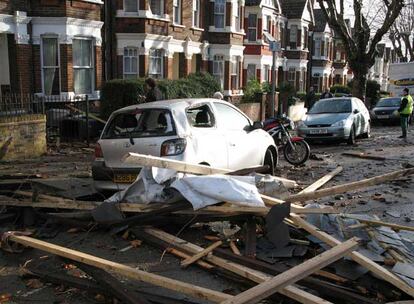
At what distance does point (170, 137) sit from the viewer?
764cm

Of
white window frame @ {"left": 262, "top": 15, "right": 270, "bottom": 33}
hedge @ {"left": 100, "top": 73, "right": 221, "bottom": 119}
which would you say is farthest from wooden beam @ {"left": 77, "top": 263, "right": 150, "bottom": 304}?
white window frame @ {"left": 262, "top": 15, "right": 270, "bottom": 33}

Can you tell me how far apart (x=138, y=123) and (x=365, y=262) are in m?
4.44

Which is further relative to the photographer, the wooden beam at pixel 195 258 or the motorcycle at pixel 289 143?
the motorcycle at pixel 289 143

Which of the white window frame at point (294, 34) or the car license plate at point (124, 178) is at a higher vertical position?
the white window frame at point (294, 34)

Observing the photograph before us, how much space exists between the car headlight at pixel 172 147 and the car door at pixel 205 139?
5.1 inches

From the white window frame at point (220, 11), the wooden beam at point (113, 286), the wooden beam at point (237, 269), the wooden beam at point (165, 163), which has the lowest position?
the wooden beam at point (113, 286)

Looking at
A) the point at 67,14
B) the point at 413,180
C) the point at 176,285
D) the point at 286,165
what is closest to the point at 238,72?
the point at 67,14

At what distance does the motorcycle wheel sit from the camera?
1262 centimetres

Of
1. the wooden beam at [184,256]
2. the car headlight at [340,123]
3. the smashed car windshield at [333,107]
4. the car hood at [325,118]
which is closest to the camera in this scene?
the wooden beam at [184,256]

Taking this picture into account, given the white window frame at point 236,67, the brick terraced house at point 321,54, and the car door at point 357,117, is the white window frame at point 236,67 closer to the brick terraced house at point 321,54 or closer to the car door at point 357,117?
the car door at point 357,117

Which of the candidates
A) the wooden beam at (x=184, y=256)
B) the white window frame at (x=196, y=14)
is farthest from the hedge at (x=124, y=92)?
the white window frame at (x=196, y=14)

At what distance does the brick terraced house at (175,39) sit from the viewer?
22.4 meters

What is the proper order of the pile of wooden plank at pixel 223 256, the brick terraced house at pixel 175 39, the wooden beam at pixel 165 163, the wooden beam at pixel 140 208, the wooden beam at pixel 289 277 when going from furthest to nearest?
the brick terraced house at pixel 175 39 < the wooden beam at pixel 165 163 < the wooden beam at pixel 140 208 < the pile of wooden plank at pixel 223 256 < the wooden beam at pixel 289 277

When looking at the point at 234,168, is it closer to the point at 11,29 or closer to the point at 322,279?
the point at 322,279
